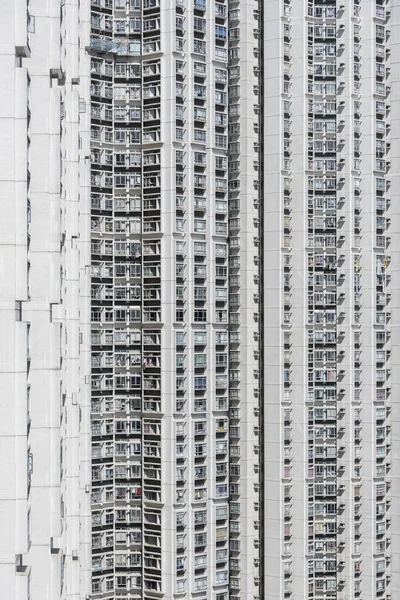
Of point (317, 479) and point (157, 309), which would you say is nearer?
point (157, 309)

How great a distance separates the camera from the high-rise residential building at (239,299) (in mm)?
40375

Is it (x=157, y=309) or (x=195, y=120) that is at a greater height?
(x=195, y=120)

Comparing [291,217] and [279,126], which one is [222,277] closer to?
[291,217]

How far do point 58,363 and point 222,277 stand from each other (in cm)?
2501

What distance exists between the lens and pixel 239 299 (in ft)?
141

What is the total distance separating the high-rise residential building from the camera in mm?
40375

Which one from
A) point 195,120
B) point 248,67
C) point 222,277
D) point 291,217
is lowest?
point 222,277

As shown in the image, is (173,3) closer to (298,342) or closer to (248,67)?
(248,67)

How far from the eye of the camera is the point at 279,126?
Answer: 42656 mm

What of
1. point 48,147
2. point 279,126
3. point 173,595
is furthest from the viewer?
point 279,126

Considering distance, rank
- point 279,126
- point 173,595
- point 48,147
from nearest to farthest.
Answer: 1. point 48,147
2. point 173,595
3. point 279,126

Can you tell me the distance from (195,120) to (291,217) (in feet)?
22.2

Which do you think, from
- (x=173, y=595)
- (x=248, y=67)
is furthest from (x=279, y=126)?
(x=173, y=595)

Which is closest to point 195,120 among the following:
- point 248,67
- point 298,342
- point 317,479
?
point 248,67
